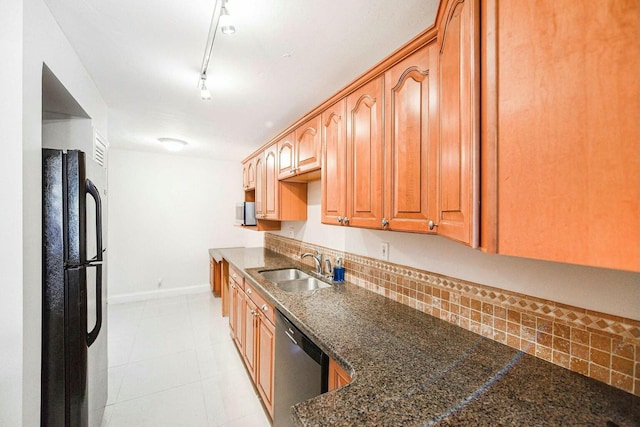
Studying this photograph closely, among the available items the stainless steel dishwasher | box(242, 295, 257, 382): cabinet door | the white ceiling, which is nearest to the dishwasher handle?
the stainless steel dishwasher

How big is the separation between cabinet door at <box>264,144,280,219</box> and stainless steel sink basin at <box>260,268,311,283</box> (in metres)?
0.56

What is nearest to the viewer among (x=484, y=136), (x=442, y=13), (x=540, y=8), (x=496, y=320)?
(x=540, y=8)

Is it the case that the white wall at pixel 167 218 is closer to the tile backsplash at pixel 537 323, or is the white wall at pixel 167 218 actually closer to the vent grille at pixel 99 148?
the vent grille at pixel 99 148

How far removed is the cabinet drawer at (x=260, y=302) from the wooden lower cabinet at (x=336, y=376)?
64 centimetres

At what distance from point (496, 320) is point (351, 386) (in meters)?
0.73

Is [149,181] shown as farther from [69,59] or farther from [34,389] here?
[34,389]

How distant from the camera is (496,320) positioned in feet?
3.69

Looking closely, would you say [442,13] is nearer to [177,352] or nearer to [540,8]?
A: [540,8]

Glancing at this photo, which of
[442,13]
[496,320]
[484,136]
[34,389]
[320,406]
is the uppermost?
[442,13]

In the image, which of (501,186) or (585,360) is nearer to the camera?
(501,186)

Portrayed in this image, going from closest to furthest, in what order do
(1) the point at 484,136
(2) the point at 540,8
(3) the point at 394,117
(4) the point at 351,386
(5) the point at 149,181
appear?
1. (2) the point at 540,8
2. (1) the point at 484,136
3. (4) the point at 351,386
4. (3) the point at 394,117
5. (5) the point at 149,181

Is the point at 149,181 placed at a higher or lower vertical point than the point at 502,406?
higher

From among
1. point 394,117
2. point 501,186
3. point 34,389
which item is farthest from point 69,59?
point 501,186

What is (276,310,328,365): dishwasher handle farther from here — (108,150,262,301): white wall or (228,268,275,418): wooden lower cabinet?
(108,150,262,301): white wall
